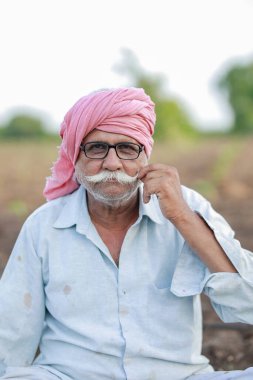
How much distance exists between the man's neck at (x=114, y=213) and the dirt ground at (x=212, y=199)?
1.39 meters

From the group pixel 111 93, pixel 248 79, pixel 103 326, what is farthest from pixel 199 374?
pixel 248 79

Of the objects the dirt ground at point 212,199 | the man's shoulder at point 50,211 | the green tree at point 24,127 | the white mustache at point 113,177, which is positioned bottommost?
the green tree at point 24,127

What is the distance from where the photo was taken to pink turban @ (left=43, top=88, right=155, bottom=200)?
2.77 metres

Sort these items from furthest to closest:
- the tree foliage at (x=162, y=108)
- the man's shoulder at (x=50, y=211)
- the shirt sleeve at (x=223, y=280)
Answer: the tree foliage at (x=162, y=108) → the man's shoulder at (x=50, y=211) → the shirt sleeve at (x=223, y=280)

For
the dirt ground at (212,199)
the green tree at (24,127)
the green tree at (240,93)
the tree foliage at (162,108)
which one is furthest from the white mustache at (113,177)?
the green tree at (240,93)

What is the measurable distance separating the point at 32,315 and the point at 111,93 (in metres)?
0.97

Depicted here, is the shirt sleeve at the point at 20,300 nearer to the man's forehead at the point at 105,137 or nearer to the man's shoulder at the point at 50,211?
the man's shoulder at the point at 50,211

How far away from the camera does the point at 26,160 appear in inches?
774

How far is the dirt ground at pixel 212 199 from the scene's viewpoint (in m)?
4.08

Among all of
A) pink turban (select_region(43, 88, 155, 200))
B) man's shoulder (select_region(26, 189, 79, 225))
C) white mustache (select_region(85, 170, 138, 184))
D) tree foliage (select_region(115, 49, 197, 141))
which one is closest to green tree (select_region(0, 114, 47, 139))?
tree foliage (select_region(115, 49, 197, 141))

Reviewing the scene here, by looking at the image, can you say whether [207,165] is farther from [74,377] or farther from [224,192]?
[74,377]

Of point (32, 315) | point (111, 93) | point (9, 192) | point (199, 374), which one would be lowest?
point (9, 192)

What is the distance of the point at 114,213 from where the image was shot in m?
2.91

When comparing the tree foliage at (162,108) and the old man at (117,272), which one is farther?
the tree foliage at (162,108)
